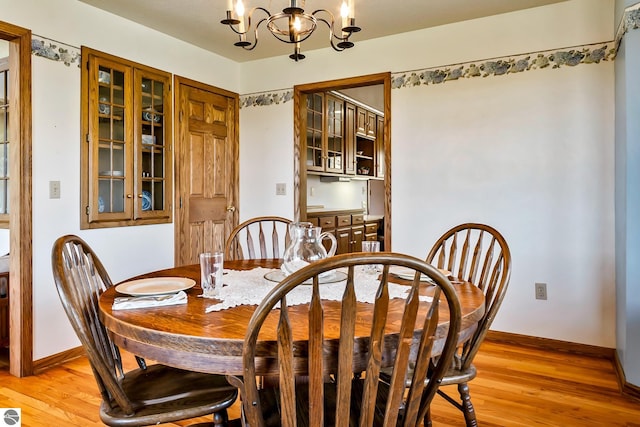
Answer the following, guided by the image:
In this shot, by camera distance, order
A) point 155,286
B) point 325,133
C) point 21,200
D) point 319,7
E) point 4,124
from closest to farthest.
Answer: point 155,286 → point 21,200 → point 319,7 → point 4,124 → point 325,133

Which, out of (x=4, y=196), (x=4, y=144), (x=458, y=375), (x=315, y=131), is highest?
(x=315, y=131)

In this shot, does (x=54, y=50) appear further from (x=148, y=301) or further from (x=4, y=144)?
(x=148, y=301)

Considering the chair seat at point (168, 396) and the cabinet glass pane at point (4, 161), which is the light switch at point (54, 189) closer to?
the cabinet glass pane at point (4, 161)

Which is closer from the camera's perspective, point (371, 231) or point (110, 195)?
point (110, 195)

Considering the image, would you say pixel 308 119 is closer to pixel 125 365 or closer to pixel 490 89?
pixel 490 89

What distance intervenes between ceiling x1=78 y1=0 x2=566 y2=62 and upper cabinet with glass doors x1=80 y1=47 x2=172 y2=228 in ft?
1.15

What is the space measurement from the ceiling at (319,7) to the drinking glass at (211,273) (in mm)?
1851

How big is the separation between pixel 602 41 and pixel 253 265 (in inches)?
102

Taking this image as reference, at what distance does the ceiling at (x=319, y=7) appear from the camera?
2805 mm

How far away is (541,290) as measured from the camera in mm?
2906

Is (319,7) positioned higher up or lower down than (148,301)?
higher up

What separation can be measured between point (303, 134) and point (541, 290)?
2294 millimetres

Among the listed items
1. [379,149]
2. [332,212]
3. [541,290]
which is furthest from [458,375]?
[379,149]

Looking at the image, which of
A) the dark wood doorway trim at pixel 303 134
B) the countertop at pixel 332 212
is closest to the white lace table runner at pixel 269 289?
the dark wood doorway trim at pixel 303 134
